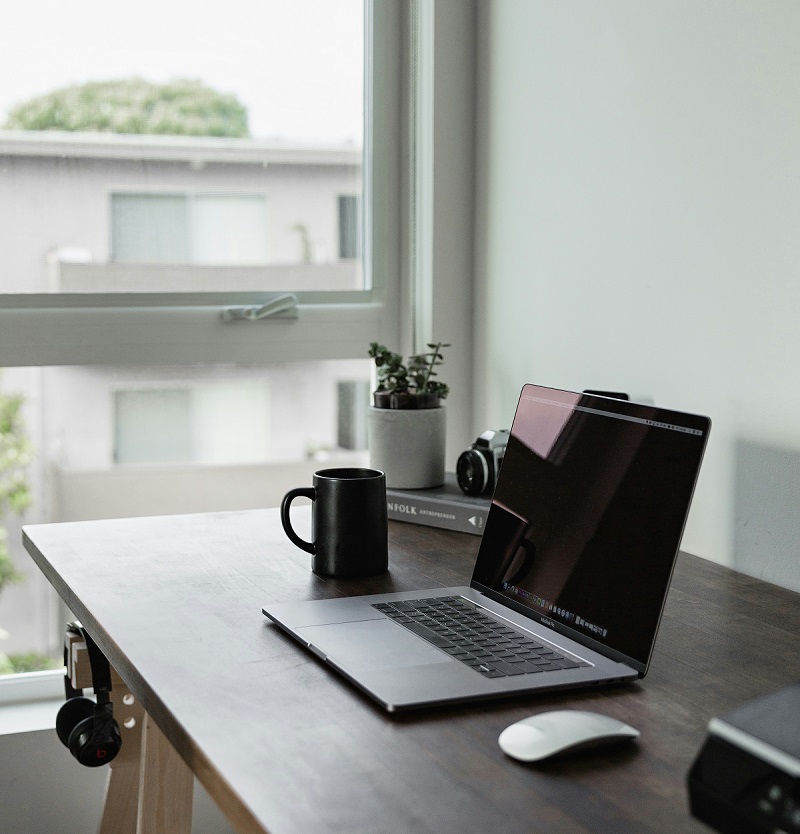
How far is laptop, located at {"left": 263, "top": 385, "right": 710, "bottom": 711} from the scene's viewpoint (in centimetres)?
91

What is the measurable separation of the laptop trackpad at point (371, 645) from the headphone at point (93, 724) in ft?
1.69

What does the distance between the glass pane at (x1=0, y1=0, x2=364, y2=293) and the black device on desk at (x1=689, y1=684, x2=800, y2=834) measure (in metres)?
1.50

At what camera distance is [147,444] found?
1.95 metres

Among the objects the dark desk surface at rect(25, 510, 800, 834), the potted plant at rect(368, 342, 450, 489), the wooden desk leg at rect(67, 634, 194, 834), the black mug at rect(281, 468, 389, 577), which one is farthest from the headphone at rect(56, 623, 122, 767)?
the potted plant at rect(368, 342, 450, 489)

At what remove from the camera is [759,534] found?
1.29 meters

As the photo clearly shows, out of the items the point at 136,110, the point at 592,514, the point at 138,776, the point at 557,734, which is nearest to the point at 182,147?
the point at 136,110

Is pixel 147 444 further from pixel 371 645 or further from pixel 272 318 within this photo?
pixel 371 645

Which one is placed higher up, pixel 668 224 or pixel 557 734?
pixel 668 224

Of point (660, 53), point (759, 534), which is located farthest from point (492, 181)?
point (759, 534)

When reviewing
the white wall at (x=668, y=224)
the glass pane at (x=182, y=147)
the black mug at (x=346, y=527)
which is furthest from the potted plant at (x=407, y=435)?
the glass pane at (x=182, y=147)

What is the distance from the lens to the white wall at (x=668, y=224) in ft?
4.08

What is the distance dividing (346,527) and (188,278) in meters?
0.86

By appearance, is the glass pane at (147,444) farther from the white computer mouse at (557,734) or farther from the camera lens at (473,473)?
the white computer mouse at (557,734)

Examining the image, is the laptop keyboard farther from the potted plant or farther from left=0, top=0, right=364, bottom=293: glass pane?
left=0, top=0, right=364, bottom=293: glass pane
